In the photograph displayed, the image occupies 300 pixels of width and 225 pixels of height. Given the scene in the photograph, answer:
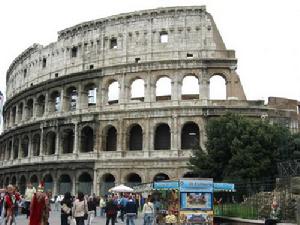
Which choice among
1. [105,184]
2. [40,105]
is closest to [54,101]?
[40,105]

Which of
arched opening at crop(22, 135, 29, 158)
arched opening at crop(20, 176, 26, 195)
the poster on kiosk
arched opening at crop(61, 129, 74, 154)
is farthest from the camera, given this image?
arched opening at crop(22, 135, 29, 158)

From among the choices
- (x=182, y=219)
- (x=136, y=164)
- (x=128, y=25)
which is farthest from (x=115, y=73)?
(x=182, y=219)

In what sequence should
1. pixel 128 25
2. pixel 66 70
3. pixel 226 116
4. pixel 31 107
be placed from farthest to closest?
pixel 31 107 → pixel 66 70 → pixel 128 25 → pixel 226 116

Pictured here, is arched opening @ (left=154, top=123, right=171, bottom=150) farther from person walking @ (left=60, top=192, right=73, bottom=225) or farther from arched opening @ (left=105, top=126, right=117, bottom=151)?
person walking @ (left=60, top=192, right=73, bottom=225)

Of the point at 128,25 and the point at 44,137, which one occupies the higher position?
the point at 128,25

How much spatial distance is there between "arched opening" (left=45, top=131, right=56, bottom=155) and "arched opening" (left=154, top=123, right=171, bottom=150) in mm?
9495

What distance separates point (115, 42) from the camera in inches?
1388

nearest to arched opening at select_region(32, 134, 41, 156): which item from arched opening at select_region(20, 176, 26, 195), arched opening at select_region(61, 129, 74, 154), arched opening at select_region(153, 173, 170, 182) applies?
arched opening at select_region(20, 176, 26, 195)

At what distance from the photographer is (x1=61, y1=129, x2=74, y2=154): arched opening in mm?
36438

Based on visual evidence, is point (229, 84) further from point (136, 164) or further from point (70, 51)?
point (70, 51)

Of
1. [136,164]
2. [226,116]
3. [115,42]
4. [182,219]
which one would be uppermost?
[115,42]

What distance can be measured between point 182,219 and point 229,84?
59.5 feet

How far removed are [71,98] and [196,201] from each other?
23.7 metres

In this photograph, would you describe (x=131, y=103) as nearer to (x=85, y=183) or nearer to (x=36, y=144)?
(x=85, y=183)
